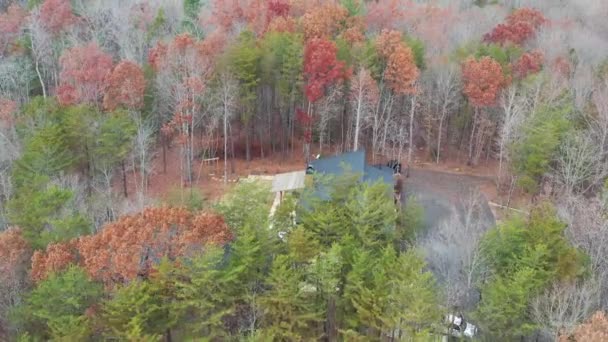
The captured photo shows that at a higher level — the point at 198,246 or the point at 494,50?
the point at 494,50

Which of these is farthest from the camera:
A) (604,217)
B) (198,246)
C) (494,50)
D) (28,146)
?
(494,50)

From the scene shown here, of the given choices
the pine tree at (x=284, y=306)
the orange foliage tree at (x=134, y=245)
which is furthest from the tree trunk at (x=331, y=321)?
the orange foliage tree at (x=134, y=245)

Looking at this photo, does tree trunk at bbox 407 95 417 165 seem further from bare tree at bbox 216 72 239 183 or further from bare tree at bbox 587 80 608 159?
bare tree at bbox 216 72 239 183

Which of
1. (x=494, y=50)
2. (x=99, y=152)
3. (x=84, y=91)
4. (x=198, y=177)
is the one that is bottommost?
(x=198, y=177)

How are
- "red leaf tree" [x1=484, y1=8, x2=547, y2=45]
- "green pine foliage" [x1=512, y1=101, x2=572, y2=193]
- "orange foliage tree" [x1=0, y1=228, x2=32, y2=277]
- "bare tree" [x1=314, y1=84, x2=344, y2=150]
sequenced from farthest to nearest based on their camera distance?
"red leaf tree" [x1=484, y1=8, x2=547, y2=45] → "bare tree" [x1=314, y1=84, x2=344, y2=150] → "green pine foliage" [x1=512, y1=101, x2=572, y2=193] → "orange foliage tree" [x1=0, y1=228, x2=32, y2=277]

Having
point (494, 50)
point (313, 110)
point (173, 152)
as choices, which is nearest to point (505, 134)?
point (494, 50)

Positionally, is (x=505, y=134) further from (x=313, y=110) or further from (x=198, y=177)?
(x=198, y=177)

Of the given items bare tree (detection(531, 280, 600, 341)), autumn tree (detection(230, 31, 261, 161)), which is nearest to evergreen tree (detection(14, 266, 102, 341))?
bare tree (detection(531, 280, 600, 341))
